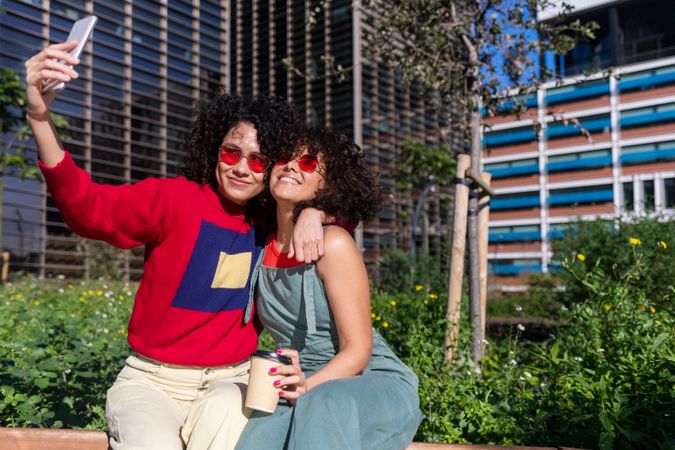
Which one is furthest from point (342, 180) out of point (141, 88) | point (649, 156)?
point (649, 156)

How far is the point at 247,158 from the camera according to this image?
2.19 meters

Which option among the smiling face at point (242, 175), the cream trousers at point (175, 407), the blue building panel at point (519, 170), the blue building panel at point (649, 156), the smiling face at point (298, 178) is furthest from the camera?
the blue building panel at point (519, 170)

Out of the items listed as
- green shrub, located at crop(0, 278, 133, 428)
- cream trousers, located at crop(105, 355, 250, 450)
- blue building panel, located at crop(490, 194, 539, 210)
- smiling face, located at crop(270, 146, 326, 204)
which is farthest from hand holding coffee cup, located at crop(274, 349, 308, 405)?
blue building panel, located at crop(490, 194, 539, 210)

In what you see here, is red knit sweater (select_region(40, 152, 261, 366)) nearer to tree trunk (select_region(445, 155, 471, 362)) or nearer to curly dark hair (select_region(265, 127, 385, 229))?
curly dark hair (select_region(265, 127, 385, 229))

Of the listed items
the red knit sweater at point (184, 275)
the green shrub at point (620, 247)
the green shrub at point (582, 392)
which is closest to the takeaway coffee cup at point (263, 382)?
the red knit sweater at point (184, 275)

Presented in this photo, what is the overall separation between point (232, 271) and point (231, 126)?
592mm

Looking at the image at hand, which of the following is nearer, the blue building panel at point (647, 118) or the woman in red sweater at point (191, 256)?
the woman in red sweater at point (191, 256)

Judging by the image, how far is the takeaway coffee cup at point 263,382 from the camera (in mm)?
1554

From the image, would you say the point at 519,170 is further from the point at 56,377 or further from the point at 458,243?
the point at 56,377

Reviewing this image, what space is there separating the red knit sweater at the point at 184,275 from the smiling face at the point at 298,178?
0.82ft

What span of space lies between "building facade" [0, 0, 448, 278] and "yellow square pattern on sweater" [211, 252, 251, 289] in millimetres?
3054

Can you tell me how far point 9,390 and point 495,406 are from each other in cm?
217

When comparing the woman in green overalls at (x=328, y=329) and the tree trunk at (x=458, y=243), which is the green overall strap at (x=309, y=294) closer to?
the woman in green overalls at (x=328, y=329)

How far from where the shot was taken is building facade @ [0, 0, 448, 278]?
9.64 m
